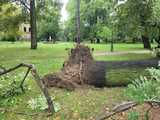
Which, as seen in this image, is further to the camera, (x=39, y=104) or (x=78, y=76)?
(x=78, y=76)

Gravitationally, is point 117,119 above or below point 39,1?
below

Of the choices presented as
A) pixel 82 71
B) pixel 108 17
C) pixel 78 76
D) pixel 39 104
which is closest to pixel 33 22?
pixel 108 17

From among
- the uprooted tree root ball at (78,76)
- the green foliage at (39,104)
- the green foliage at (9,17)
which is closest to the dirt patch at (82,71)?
the uprooted tree root ball at (78,76)

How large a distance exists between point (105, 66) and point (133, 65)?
75cm

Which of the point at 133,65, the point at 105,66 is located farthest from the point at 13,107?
the point at 133,65

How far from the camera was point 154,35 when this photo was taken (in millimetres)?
16375

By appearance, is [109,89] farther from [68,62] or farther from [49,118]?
[49,118]

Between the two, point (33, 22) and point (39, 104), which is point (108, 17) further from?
point (39, 104)

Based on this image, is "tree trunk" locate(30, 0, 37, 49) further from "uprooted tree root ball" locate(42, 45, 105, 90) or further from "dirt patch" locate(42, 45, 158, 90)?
"uprooted tree root ball" locate(42, 45, 105, 90)

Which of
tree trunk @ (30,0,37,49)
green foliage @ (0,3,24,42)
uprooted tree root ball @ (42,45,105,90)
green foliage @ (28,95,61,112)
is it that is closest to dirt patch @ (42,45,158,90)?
uprooted tree root ball @ (42,45,105,90)

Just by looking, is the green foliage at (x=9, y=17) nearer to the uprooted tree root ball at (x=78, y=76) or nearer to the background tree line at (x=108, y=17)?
the background tree line at (x=108, y=17)

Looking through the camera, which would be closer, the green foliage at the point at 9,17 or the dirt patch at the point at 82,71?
the dirt patch at the point at 82,71

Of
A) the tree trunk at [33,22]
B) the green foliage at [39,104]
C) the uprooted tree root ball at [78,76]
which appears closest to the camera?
the green foliage at [39,104]

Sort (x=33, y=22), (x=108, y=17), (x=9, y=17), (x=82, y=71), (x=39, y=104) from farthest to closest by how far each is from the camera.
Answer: (x=9, y=17), (x=33, y=22), (x=108, y=17), (x=82, y=71), (x=39, y=104)
